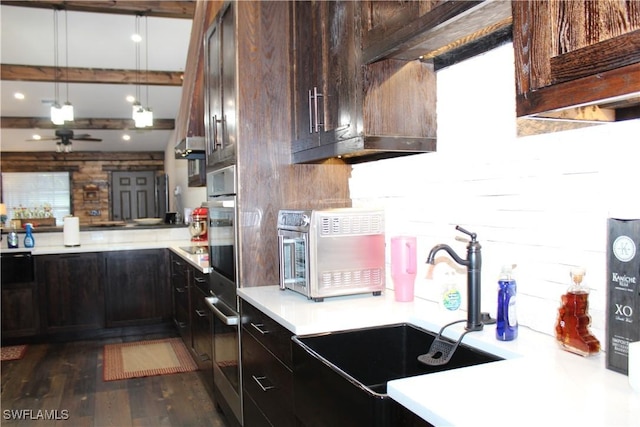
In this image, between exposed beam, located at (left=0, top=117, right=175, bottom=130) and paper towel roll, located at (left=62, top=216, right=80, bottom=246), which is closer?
paper towel roll, located at (left=62, top=216, right=80, bottom=246)

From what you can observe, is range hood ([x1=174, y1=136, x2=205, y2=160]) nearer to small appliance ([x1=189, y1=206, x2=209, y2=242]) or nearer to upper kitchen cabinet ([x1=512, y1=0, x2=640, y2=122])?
small appliance ([x1=189, y1=206, x2=209, y2=242])

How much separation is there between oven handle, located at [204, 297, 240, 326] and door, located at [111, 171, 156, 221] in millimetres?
9337

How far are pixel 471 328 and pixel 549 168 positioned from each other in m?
0.57

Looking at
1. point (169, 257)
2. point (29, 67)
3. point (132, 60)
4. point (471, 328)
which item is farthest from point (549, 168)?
point (29, 67)

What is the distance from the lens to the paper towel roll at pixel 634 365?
3.51 feet

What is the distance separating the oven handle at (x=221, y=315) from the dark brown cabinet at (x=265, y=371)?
0.08m

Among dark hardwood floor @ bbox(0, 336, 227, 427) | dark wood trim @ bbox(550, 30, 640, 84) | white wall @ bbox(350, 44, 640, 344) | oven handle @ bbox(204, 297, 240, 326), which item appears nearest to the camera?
dark wood trim @ bbox(550, 30, 640, 84)

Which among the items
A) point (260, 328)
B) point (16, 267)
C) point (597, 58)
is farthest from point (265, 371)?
point (16, 267)

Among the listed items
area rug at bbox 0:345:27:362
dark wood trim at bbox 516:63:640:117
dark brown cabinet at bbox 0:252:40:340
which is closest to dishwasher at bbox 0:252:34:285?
dark brown cabinet at bbox 0:252:40:340

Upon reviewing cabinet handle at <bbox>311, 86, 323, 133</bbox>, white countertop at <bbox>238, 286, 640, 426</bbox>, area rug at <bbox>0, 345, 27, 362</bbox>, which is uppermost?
cabinet handle at <bbox>311, 86, 323, 133</bbox>

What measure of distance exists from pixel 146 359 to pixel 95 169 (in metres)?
8.53

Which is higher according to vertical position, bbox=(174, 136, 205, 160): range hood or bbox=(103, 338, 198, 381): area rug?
bbox=(174, 136, 205, 160): range hood

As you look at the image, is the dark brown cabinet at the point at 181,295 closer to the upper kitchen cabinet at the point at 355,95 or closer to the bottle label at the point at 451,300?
the upper kitchen cabinet at the point at 355,95

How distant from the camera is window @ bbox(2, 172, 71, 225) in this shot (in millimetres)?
11265
